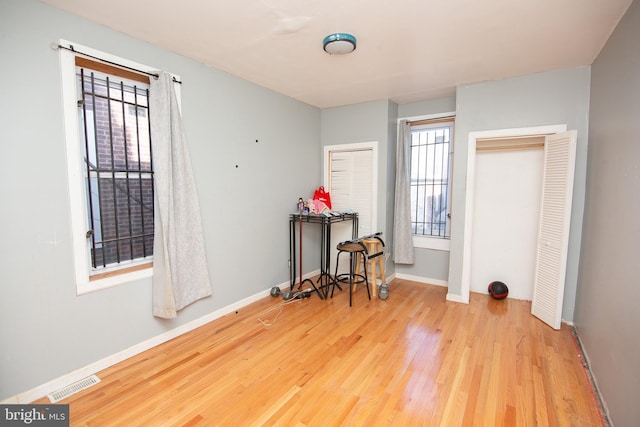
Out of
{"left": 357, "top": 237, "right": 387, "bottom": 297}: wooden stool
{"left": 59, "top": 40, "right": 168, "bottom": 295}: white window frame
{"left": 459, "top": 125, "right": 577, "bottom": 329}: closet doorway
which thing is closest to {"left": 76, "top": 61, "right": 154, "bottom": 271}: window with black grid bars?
{"left": 59, "top": 40, "right": 168, "bottom": 295}: white window frame

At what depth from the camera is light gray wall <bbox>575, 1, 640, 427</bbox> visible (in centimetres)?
159

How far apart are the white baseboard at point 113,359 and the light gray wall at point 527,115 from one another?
2815 mm

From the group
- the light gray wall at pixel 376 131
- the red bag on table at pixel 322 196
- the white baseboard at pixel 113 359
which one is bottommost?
the white baseboard at pixel 113 359

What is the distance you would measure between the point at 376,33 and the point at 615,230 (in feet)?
7.29

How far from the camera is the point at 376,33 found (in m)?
2.24

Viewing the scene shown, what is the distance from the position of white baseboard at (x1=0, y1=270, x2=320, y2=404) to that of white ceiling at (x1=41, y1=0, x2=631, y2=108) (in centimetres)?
254

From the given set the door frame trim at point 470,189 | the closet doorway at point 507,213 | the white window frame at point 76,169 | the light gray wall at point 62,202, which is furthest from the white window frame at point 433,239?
the white window frame at point 76,169

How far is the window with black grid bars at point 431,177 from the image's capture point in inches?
159

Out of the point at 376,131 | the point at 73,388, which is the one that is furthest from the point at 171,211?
the point at 376,131

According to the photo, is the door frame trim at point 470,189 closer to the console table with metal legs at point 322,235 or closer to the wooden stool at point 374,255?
the wooden stool at point 374,255

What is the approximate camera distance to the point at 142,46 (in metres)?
2.37

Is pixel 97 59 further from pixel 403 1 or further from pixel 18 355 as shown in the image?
pixel 403 1

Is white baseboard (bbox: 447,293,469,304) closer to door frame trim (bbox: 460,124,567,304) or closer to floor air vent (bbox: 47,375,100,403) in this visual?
door frame trim (bbox: 460,124,567,304)

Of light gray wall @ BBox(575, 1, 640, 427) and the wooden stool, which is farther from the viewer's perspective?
the wooden stool
